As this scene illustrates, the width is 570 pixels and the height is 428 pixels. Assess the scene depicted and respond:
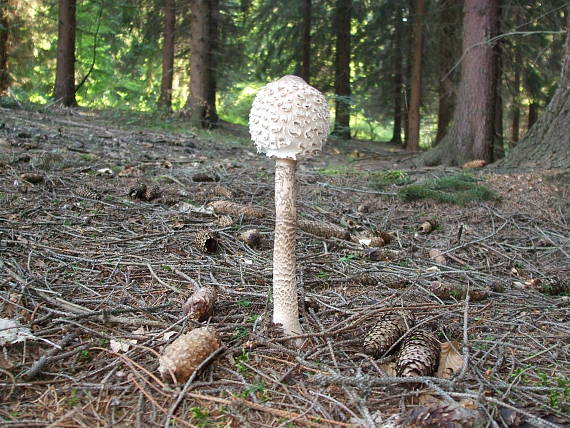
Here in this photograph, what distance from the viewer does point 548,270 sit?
346cm

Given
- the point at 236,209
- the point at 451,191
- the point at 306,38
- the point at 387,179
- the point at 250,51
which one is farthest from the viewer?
the point at 250,51

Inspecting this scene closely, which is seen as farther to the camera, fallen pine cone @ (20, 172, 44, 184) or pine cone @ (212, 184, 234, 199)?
pine cone @ (212, 184, 234, 199)

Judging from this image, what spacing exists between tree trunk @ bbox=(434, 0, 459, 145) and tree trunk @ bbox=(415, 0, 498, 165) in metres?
2.80

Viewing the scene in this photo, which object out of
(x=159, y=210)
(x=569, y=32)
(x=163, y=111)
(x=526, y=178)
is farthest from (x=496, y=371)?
(x=163, y=111)

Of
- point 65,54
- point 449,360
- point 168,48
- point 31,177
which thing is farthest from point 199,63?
point 449,360

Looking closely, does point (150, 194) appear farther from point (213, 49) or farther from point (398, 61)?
point (398, 61)

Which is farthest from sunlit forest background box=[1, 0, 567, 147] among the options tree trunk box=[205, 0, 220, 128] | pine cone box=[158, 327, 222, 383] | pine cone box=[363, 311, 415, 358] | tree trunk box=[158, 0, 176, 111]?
pine cone box=[158, 327, 222, 383]

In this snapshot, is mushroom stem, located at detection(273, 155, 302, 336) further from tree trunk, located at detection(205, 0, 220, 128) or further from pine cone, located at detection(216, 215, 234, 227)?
tree trunk, located at detection(205, 0, 220, 128)

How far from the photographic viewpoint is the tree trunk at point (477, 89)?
724 cm

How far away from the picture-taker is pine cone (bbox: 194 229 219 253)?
3.32 m

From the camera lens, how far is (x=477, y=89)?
742cm

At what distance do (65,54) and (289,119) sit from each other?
11.2 metres

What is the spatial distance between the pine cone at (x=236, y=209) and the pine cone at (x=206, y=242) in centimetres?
79

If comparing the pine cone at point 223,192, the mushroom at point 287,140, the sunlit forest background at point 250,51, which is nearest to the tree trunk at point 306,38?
the sunlit forest background at point 250,51
